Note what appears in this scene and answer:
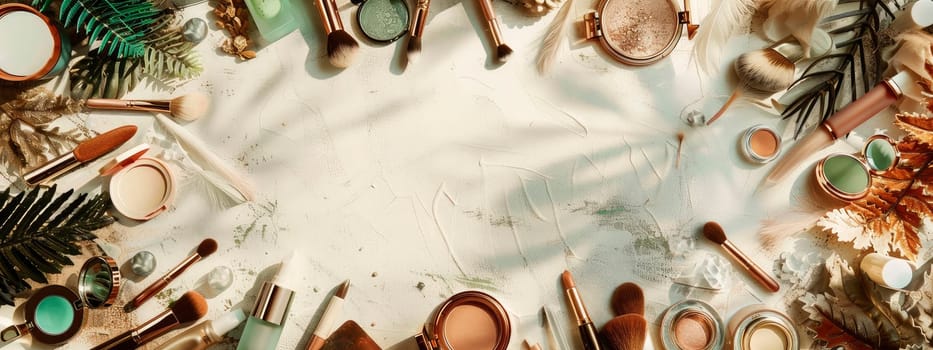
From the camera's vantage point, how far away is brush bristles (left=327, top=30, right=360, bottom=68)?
119 centimetres

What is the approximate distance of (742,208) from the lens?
1.25 meters

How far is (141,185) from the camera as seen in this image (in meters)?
1.21

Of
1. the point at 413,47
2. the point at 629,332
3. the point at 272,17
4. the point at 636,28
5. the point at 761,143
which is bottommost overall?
the point at 629,332

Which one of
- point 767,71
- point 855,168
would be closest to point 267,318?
point 767,71

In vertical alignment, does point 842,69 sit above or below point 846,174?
above

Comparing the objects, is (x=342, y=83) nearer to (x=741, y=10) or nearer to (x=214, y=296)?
(x=214, y=296)

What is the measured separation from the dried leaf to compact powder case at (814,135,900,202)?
0.06 ft

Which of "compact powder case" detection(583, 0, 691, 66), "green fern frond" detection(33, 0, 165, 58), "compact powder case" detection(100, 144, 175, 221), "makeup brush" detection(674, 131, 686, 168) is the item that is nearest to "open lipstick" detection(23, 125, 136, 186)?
"compact powder case" detection(100, 144, 175, 221)

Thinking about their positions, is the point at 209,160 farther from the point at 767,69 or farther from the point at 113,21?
the point at 767,69

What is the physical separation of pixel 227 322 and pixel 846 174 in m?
1.19

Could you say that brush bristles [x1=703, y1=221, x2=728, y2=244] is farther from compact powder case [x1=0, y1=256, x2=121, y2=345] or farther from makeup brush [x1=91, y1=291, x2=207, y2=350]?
compact powder case [x1=0, y1=256, x2=121, y2=345]

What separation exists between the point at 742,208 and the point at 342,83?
813 mm

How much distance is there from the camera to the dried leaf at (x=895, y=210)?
1.16 m

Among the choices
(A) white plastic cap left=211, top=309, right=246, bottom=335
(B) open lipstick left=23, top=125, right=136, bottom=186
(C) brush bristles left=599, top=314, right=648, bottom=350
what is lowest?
(C) brush bristles left=599, top=314, right=648, bottom=350
